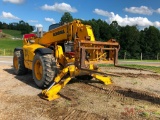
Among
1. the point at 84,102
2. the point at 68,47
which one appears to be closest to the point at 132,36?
the point at 68,47

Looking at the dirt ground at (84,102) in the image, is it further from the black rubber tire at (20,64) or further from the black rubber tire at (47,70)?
the black rubber tire at (20,64)

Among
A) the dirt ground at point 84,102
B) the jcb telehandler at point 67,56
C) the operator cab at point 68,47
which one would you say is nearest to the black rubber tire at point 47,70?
A: the jcb telehandler at point 67,56

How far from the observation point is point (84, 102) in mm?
7207

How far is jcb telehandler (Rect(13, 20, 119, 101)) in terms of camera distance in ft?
26.5

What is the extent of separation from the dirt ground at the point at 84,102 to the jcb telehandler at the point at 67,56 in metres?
0.38

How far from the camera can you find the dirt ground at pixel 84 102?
6129mm

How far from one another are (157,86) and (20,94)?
16.5 feet

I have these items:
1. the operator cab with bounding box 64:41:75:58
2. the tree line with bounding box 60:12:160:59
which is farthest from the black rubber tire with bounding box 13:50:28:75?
the tree line with bounding box 60:12:160:59

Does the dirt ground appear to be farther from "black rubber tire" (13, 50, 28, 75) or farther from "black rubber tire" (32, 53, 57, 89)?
"black rubber tire" (13, 50, 28, 75)

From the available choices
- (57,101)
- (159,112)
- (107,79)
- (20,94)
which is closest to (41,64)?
(20,94)

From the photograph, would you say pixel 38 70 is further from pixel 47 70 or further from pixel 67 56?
pixel 67 56

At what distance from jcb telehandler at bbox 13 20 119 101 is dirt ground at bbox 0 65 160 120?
38cm

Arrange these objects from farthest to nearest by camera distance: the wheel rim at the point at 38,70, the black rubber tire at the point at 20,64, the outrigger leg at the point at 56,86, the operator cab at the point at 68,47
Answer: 1. the black rubber tire at the point at 20,64
2. the operator cab at the point at 68,47
3. the wheel rim at the point at 38,70
4. the outrigger leg at the point at 56,86

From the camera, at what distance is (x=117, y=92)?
27.7 ft
